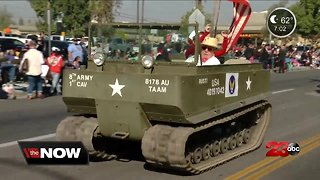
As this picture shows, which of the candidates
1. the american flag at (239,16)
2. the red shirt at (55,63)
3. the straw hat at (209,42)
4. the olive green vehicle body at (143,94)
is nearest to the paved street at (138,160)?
the olive green vehicle body at (143,94)

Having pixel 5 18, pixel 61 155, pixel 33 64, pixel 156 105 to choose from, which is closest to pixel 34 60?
pixel 33 64

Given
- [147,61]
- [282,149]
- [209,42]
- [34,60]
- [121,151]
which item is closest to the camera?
[147,61]

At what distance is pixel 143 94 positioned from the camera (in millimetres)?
6672

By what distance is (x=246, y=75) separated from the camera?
842 cm

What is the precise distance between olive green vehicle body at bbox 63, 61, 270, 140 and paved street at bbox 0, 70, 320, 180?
595 millimetres

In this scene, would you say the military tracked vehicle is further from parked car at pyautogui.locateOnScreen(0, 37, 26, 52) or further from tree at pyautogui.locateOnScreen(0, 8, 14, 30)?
tree at pyautogui.locateOnScreen(0, 8, 14, 30)

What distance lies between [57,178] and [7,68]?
10.5 m

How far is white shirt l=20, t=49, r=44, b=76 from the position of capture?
14.6 m

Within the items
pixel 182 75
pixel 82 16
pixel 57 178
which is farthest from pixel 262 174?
pixel 82 16

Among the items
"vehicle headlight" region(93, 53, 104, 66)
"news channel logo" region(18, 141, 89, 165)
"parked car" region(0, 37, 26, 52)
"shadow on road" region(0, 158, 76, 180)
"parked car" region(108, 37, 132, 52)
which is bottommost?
"shadow on road" region(0, 158, 76, 180)
